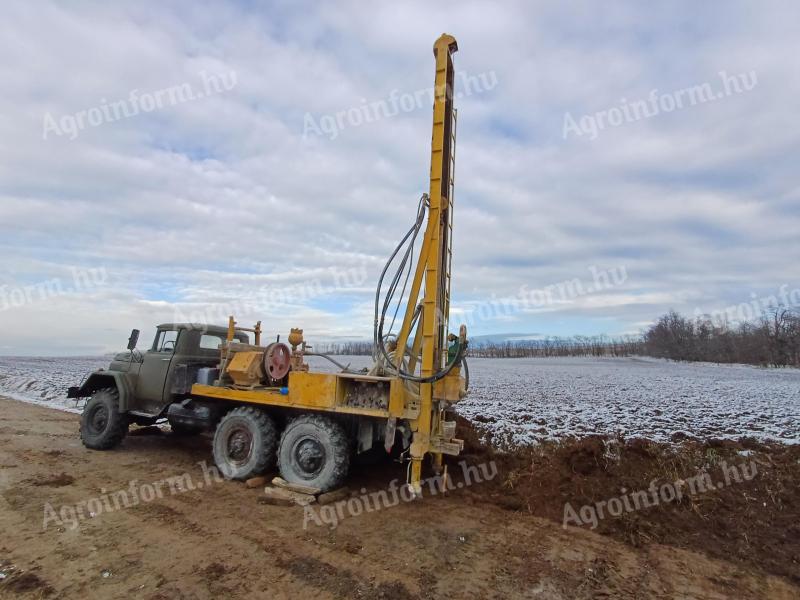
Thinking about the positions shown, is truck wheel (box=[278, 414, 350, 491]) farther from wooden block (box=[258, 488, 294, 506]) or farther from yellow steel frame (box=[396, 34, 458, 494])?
yellow steel frame (box=[396, 34, 458, 494])

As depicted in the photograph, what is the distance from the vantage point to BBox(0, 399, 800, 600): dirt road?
4039 mm

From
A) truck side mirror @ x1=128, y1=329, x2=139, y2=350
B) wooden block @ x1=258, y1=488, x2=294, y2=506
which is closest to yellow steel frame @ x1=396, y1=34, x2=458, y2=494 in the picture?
wooden block @ x1=258, y1=488, x2=294, y2=506

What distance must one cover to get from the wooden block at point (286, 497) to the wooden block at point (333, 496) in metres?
0.11

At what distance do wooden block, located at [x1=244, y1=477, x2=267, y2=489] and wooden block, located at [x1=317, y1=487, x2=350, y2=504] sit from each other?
42.7 inches

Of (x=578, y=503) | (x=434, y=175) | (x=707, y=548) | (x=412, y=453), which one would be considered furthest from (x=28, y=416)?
(x=707, y=548)

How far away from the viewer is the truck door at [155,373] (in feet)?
28.1

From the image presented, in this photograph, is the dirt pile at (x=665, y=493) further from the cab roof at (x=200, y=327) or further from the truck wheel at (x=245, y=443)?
the cab roof at (x=200, y=327)

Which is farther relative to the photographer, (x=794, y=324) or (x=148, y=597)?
(x=794, y=324)

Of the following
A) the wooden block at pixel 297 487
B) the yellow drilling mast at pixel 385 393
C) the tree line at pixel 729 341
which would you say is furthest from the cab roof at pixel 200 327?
the tree line at pixel 729 341

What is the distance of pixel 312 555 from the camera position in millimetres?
4621

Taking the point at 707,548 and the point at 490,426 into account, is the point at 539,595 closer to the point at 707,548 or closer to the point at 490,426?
the point at 707,548

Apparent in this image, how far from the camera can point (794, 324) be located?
60.8 m

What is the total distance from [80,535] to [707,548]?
6472 millimetres

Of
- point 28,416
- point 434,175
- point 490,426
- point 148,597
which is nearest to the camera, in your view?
point 148,597
